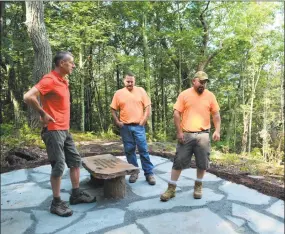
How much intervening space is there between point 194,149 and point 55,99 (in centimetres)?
159

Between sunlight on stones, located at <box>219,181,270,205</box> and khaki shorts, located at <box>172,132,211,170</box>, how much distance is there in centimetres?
55

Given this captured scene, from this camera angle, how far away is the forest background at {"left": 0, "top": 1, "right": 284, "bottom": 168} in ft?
23.4

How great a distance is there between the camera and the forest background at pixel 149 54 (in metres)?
7.12

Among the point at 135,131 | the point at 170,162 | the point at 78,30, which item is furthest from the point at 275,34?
the point at 135,131

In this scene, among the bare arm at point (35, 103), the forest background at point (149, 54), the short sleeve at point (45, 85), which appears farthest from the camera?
the forest background at point (149, 54)

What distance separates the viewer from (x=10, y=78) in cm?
1145

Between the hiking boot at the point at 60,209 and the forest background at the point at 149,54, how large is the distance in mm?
3176

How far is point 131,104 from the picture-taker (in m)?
3.79

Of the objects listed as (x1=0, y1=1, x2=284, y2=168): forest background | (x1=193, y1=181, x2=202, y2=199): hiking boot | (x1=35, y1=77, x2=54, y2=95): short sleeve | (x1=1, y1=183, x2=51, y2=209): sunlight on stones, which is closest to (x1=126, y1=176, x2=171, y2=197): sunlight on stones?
(x1=193, y1=181, x2=202, y2=199): hiking boot

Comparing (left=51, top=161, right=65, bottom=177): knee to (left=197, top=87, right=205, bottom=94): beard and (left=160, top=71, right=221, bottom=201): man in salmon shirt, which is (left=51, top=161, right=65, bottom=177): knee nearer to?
(left=160, top=71, right=221, bottom=201): man in salmon shirt

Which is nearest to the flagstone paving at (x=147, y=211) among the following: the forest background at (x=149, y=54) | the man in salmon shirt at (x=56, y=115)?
the man in salmon shirt at (x=56, y=115)

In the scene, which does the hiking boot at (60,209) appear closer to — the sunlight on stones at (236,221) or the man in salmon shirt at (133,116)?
the man in salmon shirt at (133,116)

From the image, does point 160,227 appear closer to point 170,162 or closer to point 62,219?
point 62,219

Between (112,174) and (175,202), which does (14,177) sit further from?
(175,202)
